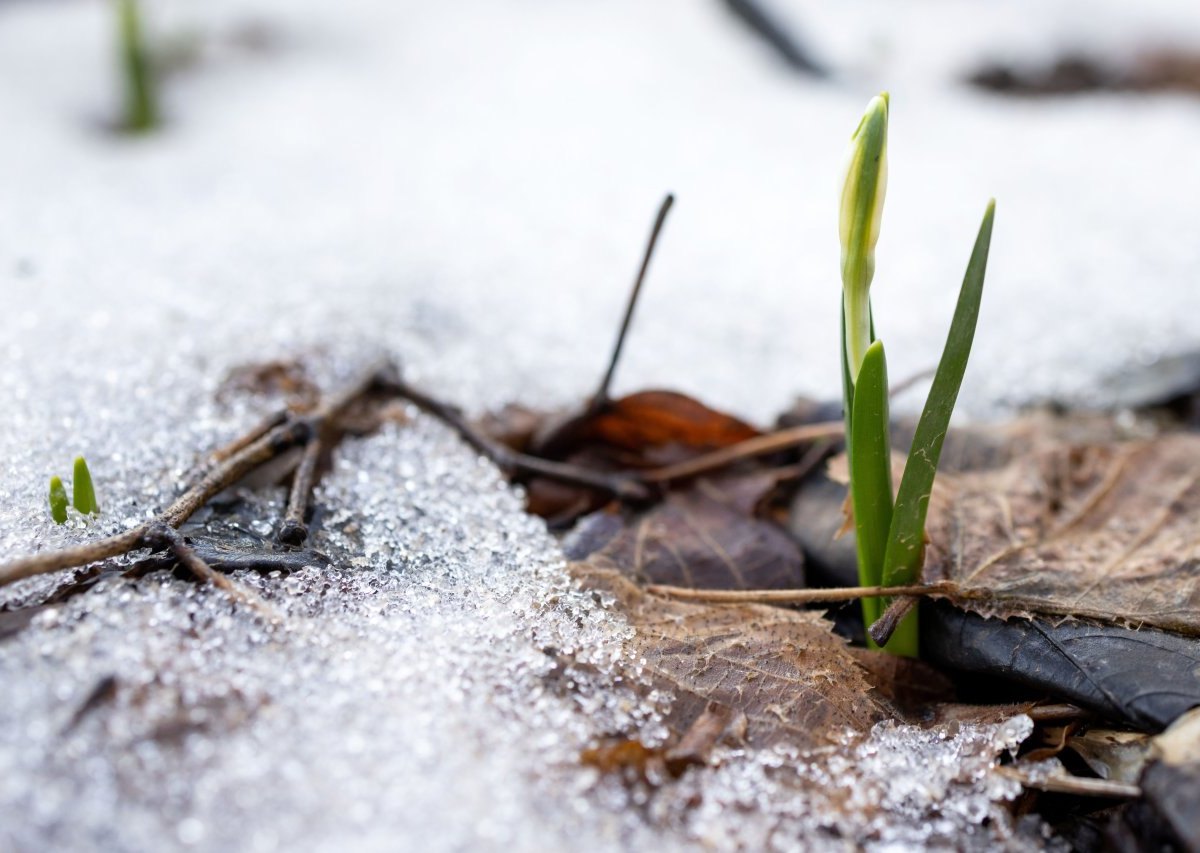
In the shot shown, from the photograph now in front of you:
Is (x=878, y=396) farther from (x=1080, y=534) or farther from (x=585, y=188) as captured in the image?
(x=585, y=188)

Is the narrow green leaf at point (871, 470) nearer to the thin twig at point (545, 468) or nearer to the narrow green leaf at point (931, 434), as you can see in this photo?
the narrow green leaf at point (931, 434)

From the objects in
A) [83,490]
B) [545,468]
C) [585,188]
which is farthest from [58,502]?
[585,188]

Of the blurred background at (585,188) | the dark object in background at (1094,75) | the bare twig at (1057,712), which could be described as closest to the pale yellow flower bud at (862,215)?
the bare twig at (1057,712)

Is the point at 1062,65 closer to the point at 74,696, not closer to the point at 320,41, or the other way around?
the point at 320,41

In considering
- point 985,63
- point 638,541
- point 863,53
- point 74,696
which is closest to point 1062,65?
point 985,63

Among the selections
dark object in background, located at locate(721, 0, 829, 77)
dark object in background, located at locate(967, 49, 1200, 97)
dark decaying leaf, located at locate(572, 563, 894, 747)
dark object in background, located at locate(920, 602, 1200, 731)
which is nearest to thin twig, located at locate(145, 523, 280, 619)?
dark decaying leaf, located at locate(572, 563, 894, 747)

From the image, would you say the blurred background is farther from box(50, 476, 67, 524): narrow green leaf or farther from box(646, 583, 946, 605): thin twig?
box(646, 583, 946, 605): thin twig

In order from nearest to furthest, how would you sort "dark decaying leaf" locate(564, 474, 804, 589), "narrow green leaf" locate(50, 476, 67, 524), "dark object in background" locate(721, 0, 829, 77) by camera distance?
"narrow green leaf" locate(50, 476, 67, 524) → "dark decaying leaf" locate(564, 474, 804, 589) → "dark object in background" locate(721, 0, 829, 77)

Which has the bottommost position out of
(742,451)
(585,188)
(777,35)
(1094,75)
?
(742,451)
